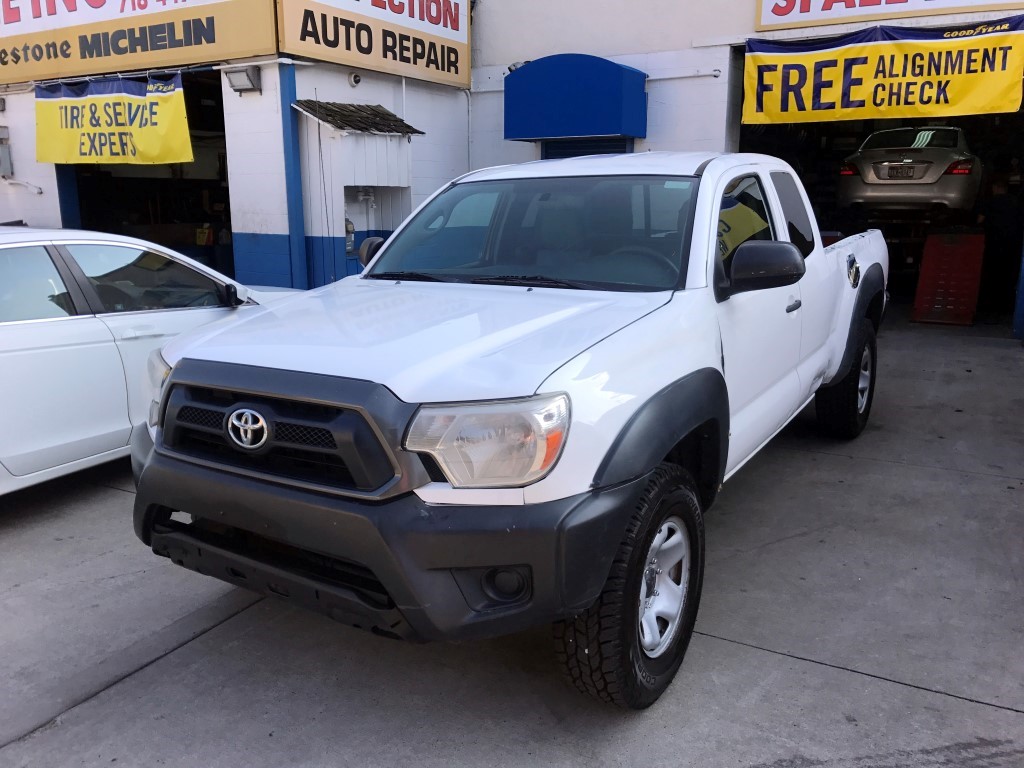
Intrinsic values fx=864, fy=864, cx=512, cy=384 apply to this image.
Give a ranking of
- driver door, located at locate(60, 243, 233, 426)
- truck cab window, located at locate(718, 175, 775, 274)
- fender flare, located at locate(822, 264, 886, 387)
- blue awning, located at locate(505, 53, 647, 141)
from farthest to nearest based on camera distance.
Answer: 1. blue awning, located at locate(505, 53, 647, 141)
2. fender flare, located at locate(822, 264, 886, 387)
3. driver door, located at locate(60, 243, 233, 426)
4. truck cab window, located at locate(718, 175, 775, 274)

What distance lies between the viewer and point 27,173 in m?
11.6

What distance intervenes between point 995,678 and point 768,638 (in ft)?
2.59

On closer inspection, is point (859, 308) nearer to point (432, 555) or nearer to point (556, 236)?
point (556, 236)

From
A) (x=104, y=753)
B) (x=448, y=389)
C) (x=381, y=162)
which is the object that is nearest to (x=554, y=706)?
(x=448, y=389)

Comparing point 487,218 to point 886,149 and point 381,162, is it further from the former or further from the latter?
point 886,149

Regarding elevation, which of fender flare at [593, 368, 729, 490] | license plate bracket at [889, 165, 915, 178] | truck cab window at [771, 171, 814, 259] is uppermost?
license plate bracket at [889, 165, 915, 178]

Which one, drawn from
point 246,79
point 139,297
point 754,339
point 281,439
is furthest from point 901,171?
point 281,439

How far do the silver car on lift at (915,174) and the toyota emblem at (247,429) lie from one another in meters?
10.8

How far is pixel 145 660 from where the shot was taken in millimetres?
3291

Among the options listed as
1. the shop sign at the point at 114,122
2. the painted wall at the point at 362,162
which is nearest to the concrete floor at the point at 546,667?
the painted wall at the point at 362,162

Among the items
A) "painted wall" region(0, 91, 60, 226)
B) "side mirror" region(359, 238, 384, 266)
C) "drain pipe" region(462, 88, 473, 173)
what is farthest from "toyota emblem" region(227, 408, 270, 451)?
"painted wall" region(0, 91, 60, 226)

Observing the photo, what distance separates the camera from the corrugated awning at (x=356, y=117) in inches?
353

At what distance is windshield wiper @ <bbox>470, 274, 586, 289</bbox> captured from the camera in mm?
3510

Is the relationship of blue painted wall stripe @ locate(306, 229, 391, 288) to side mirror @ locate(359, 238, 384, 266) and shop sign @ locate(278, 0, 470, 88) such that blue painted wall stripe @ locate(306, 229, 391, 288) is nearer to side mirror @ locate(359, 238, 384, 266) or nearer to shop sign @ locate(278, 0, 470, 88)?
shop sign @ locate(278, 0, 470, 88)
